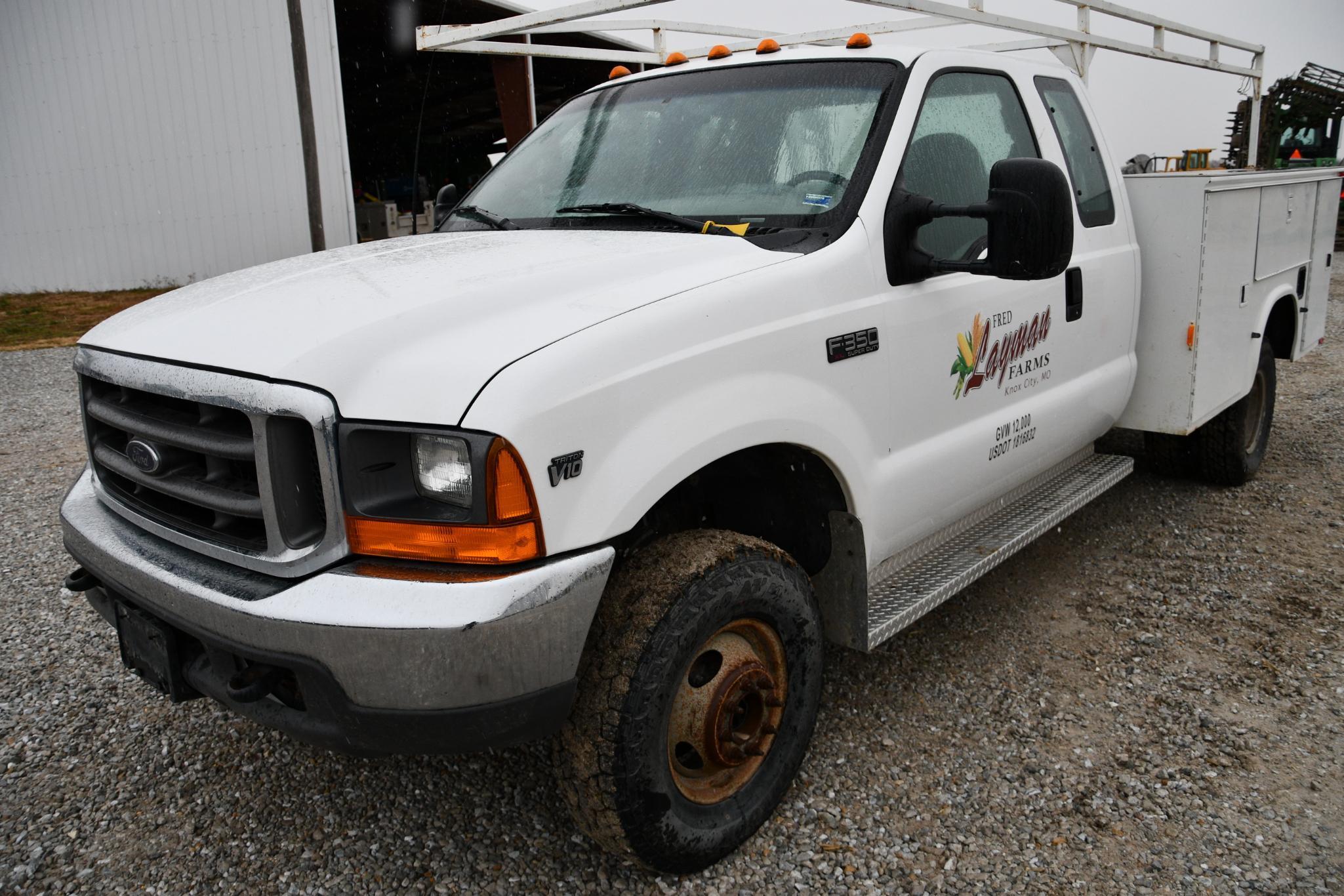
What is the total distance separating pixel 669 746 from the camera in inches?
93.5

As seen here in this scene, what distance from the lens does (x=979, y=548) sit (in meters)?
3.35

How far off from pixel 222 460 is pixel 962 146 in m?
2.41

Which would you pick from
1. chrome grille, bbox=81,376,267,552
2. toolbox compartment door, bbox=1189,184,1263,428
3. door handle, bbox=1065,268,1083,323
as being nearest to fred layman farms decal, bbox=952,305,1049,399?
door handle, bbox=1065,268,1083,323

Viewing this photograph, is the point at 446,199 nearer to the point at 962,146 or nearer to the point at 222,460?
the point at 962,146

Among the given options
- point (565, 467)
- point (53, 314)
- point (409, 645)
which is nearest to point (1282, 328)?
point (565, 467)

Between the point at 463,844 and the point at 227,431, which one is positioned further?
the point at 463,844

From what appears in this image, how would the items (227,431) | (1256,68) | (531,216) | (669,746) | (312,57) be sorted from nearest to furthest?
(227,431) < (669,746) < (531,216) < (1256,68) < (312,57)

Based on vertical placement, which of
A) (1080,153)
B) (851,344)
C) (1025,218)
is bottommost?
(851,344)

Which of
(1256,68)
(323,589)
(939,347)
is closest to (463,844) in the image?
(323,589)

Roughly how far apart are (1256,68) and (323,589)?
9.96 meters

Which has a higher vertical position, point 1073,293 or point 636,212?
point 636,212

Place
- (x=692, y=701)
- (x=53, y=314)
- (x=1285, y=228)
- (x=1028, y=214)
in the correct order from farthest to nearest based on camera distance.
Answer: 1. (x=53, y=314)
2. (x=1285, y=228)
3. (x=1028, y=214)
4. (x=692, y=701)

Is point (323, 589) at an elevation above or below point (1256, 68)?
below

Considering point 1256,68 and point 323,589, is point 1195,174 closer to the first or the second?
point 323,589
